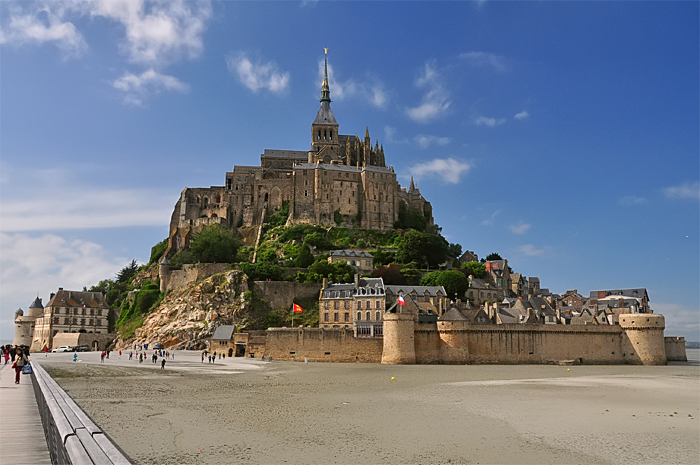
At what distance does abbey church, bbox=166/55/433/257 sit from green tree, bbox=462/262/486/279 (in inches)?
553

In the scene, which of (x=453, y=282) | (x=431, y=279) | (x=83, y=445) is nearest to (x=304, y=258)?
(x=431, y=279)

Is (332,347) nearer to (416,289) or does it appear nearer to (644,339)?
(416,289)

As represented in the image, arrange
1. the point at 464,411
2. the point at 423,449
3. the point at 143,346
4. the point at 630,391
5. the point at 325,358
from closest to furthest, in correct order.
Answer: the point at 423,449 < the point at 464,411 < the point at 630,391 < the point at 325,358 < the point at 143,346

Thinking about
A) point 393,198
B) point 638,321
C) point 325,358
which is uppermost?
point 393,198

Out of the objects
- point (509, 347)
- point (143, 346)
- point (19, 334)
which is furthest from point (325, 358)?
point (19, 334)

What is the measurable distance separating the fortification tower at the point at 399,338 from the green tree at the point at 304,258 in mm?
22475

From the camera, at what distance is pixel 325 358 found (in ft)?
142

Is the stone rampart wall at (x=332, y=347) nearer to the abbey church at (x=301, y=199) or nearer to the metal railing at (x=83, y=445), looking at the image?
the abbey church at (x=301, y=199)

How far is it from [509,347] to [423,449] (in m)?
33.8

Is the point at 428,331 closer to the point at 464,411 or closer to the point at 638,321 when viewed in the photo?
the point at 638,321

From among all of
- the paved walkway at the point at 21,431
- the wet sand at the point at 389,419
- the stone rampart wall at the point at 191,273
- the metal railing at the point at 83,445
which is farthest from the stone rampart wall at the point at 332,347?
the metal railing at the point at 83,445

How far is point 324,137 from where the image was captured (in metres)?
93.4

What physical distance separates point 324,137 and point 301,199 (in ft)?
60.3

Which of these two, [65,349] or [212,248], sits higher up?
[212,248]
